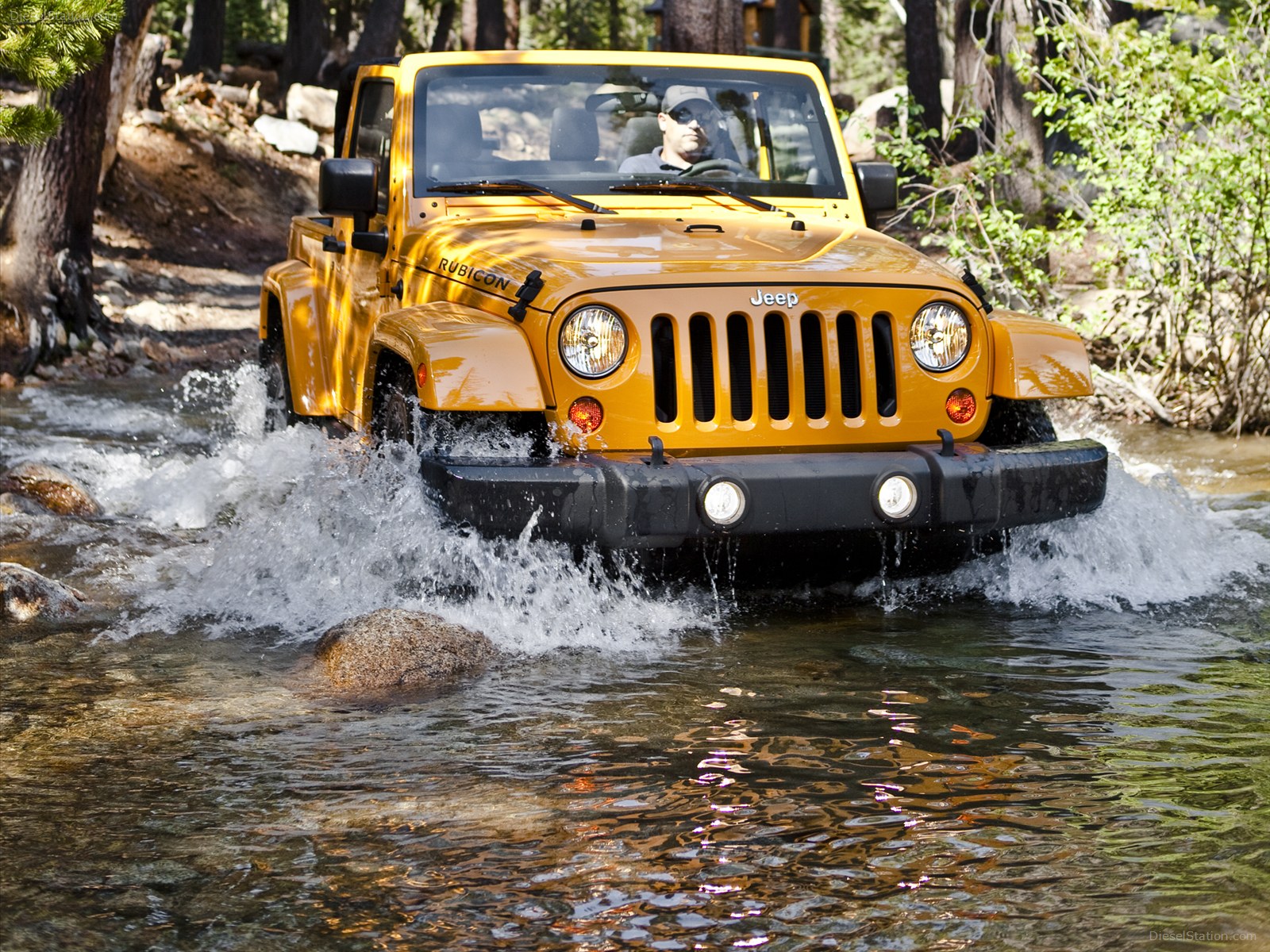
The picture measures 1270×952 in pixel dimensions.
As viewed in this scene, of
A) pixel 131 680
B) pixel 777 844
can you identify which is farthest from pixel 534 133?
pixel 777 844

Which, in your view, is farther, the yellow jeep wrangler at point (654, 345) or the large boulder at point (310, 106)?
the large boulder at point (310, 106)

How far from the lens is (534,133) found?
264 inches

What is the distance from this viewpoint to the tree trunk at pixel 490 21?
96.3ft

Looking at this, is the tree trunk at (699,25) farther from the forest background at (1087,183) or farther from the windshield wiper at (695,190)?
the windshield wiper at (695,190)

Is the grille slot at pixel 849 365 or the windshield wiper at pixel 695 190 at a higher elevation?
the windshield wiper at pixel 695 190

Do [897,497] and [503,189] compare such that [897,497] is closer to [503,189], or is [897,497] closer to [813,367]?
[813,367]

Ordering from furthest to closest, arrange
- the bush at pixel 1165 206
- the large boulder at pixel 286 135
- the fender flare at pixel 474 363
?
1. the large boulder at pixel 286 135
2. the bush at pixel 1165 206
3. the fender flare at pixel 474 363

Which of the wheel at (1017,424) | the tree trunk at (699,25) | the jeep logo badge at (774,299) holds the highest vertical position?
the tree trunk at (699,25)

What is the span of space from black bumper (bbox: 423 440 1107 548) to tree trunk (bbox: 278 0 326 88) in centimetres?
2366

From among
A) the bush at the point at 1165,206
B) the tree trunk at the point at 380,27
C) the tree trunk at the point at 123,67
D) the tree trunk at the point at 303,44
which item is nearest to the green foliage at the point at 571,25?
the tree trunk at the point at 303,44

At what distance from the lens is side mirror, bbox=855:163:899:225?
6793 millimetres

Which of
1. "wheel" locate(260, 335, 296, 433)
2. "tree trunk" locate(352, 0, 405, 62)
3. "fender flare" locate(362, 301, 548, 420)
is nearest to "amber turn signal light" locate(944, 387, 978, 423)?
"fender flare" locate(362, 301, 548, 420)

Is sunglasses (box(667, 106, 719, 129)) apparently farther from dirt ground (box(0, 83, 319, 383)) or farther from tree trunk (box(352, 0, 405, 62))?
tree trunk (box(352, 0, 405, 62))

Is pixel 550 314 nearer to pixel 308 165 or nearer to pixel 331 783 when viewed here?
pixel 331 783
